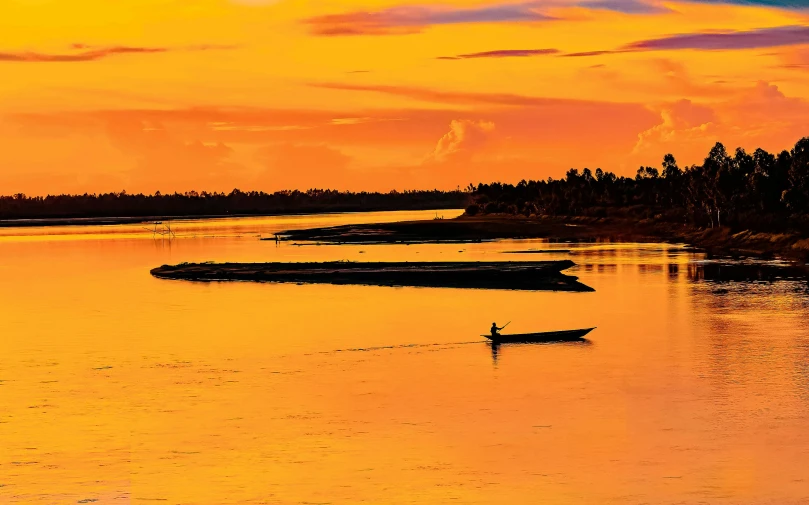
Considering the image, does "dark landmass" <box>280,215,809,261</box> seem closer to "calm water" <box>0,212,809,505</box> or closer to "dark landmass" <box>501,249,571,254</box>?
"dark landmass" <box>501,249,571,254</box>

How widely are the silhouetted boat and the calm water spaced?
736 millimetres

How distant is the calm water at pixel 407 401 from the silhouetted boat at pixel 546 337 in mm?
736

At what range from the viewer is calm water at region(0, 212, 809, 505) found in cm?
2911

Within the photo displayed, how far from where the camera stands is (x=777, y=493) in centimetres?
2736

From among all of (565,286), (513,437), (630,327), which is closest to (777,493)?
(513,437)

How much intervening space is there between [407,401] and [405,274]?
2096 inches

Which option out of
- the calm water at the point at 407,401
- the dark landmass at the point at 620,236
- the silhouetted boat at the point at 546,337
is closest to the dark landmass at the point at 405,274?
the calm water at the point at 407,401

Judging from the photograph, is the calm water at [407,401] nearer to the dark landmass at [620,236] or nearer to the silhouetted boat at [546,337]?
the silhouetted boat at [546,337]

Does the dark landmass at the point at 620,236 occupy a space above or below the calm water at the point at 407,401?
above

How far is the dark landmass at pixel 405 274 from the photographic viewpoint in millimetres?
87875

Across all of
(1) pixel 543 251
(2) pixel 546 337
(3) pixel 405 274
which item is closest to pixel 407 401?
(2) pixel 546 337

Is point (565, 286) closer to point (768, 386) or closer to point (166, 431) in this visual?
point (768, 386)

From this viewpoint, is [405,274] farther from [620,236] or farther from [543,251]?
[620,236]

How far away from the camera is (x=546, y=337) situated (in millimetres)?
55719
